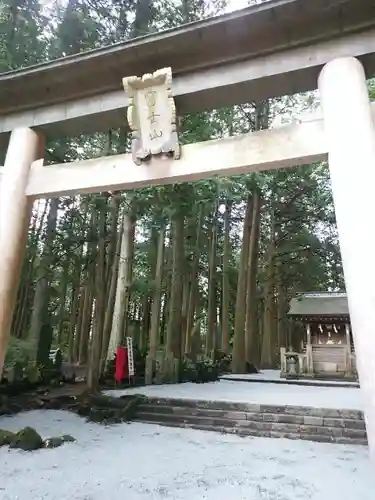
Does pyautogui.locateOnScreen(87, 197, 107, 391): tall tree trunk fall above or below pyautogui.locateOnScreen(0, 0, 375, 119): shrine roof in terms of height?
below

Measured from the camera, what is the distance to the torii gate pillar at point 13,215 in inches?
183

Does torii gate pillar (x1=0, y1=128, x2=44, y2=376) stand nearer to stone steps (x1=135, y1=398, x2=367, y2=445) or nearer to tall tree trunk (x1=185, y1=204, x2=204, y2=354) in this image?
stone steps (x1=135, y1=398, x2=367, y2=445)

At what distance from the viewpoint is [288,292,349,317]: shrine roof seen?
15116 millimetres

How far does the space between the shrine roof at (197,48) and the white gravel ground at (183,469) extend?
4209 mm

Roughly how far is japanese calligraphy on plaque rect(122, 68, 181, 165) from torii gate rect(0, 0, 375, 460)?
0.49 ft

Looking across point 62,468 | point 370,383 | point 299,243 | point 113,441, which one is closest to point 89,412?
point 113,441

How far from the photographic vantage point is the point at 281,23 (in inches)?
160

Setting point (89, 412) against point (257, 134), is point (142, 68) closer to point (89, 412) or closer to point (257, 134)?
point (257, 134)

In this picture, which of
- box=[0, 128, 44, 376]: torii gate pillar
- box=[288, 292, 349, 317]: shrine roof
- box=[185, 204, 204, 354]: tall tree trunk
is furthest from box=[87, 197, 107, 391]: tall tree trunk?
box=[288, 292, 349, 317]: shrine roof

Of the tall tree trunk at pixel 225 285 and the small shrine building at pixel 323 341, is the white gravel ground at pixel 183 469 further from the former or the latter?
the tall tree trunk at pixel 225 285

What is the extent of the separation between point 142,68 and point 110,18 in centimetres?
752

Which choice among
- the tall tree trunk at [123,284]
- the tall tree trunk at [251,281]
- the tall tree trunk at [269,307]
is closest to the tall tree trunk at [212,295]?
the tall tree trunk at [251,281]

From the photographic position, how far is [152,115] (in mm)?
4625

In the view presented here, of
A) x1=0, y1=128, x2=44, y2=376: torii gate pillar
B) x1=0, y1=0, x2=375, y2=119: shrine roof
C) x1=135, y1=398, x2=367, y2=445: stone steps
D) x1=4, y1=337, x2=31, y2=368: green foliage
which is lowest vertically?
x1=135, y1=398, x2=367, y2=445: stone steps
